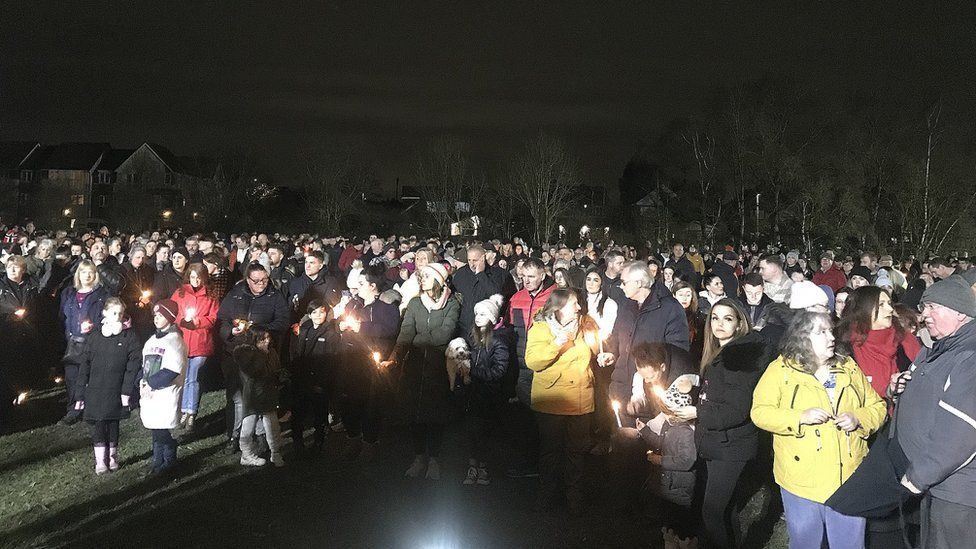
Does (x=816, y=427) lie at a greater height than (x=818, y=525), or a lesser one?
greater

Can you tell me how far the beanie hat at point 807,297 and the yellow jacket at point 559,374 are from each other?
6.15 feet

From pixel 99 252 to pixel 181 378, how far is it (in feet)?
14.6

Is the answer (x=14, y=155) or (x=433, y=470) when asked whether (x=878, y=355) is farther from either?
(x=14, y=155)

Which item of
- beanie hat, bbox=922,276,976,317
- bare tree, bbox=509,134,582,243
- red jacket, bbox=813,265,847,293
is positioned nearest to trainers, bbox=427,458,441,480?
beanie hat, bbox=922,276,976,317

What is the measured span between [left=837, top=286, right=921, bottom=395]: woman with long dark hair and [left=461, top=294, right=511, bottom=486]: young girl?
308 centimetres

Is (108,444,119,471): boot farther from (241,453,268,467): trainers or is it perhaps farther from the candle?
the candle

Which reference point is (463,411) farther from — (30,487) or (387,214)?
(387,214)

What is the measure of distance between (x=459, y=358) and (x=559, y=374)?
1.10m

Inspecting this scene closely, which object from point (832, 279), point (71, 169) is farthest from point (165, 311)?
point (71, 169)

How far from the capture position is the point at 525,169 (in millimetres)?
41031

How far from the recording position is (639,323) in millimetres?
6078

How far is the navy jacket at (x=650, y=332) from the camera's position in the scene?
588 cm

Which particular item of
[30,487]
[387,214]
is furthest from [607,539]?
[387,214]

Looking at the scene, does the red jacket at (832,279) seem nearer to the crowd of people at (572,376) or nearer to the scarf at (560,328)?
the crowd of people at (572,376)
